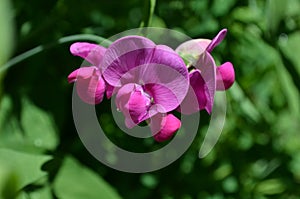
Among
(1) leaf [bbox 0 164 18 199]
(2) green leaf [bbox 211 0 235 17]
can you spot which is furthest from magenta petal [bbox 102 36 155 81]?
(2) green leaf [bbox 211 0 235 17]

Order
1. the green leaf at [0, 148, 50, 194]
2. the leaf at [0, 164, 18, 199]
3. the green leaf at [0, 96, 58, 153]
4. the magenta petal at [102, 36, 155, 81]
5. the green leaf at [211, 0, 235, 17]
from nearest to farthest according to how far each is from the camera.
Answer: the leaf at [0, 164, 18, 199], the magenta petal at [102, 36, 155, 81], the green leaf at [0, 148, 50, 194], the green leaf at [0, 96, 58, 153], the green leaf at [211, 0, 235, 17]

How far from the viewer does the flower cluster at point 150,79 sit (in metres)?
0.67

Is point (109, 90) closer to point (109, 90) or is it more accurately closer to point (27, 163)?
point (109, 90)

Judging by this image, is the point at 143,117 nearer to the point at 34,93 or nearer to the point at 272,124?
the point at 34,93

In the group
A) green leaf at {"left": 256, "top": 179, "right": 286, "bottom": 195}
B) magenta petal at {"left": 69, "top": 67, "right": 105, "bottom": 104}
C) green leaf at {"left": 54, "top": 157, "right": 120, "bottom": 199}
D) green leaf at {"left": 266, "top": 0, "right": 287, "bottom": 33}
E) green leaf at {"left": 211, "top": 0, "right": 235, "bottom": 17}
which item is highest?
green leaf at {"left": 266, "top": 0, "right": 287, "bottom": 33}

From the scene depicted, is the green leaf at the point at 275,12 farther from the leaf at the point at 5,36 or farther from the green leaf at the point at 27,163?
the leaf at the point at 5,36

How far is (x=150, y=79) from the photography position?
2.27ft

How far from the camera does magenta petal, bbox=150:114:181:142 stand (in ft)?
2.27

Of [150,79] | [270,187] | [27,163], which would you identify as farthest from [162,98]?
[270,187]

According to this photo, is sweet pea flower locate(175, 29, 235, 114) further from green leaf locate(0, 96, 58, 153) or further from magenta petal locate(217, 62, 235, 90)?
green leaf locate(0, 96, 58, 153)

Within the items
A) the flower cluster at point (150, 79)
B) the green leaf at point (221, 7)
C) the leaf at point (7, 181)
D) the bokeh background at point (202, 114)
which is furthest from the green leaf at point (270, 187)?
the leaf at point (7, 181)

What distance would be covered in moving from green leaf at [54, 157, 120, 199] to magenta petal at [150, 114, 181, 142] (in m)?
0.22

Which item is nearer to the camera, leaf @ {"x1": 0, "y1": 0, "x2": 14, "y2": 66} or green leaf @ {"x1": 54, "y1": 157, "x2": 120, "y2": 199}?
leaf @ {"x1": 0, "y1": 0, "x2": 14, "y2": 66}

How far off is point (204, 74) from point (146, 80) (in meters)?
0.07
